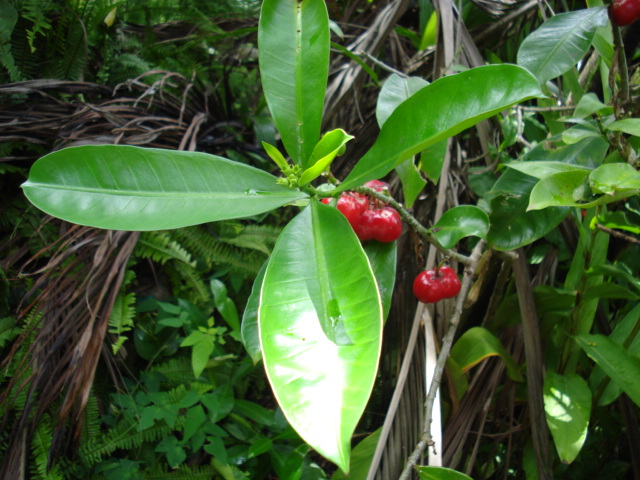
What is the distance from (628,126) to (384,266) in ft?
1.30

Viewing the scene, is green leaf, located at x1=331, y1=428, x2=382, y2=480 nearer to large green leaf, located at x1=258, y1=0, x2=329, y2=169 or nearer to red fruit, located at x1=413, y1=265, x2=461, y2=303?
red fruit, located at x1=413, y1=265, x2=461, y2=303

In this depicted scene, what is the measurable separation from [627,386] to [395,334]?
45 centimetres

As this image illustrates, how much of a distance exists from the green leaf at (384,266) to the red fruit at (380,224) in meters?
0.03

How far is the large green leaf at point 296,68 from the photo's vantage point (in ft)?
1.96

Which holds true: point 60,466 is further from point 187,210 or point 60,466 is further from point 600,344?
point 600,344

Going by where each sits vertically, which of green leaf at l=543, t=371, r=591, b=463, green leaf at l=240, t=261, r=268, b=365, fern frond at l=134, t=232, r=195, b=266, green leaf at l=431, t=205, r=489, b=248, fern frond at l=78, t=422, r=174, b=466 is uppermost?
green leaf at l=431, t=205, r=489, b=248

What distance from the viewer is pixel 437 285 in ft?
2.39

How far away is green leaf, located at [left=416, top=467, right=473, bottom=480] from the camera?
0.58 meters

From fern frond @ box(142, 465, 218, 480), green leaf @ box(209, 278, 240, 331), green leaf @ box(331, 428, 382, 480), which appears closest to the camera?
green leaf @ box(331, 428, 382, 480)

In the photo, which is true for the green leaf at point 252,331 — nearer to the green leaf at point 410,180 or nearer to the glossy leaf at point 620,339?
the green leaf at point 410,180

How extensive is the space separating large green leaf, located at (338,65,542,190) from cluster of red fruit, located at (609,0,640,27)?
0.96 ft

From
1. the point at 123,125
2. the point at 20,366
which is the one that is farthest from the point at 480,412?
the point at 123,125

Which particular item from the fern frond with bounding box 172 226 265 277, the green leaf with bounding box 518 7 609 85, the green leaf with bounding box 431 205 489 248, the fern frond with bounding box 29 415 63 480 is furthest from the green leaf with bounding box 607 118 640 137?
the fern frond with bounding box 29 415 63 480

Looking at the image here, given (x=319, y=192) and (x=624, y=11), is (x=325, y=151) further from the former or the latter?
(x=624, y=11)
